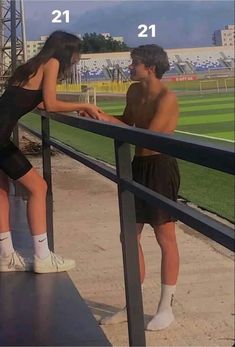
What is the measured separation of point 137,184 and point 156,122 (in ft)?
3.23

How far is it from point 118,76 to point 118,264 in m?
65.9

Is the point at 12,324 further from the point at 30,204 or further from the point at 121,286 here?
the point at 121,286

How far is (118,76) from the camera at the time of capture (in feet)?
232

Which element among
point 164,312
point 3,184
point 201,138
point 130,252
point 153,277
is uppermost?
point 3,184

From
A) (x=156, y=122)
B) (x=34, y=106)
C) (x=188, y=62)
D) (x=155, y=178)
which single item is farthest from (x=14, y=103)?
(x=188, y=62)

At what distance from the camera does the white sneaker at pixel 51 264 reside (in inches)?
159

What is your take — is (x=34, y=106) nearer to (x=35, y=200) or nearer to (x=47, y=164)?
(x=35, y=200)

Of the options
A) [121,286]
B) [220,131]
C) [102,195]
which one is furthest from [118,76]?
[121,286]

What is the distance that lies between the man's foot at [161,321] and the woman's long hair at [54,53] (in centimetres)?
165

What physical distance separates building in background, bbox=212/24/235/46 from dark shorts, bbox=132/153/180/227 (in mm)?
103082

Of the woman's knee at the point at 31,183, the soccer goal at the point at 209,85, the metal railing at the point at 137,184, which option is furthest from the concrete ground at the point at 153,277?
the soccer goal at the point at 209,85

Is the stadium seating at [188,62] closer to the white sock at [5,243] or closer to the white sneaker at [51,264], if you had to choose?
the white sock at [5,243]

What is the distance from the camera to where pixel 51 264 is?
13.4ft

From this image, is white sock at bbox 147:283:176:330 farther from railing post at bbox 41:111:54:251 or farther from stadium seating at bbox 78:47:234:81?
stadium seating at bbox 78:47:234:81
